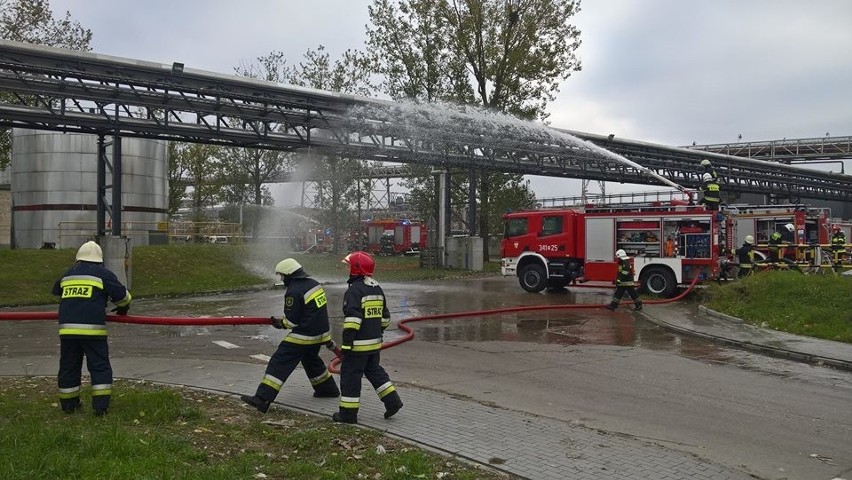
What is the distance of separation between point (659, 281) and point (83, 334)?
613 inches

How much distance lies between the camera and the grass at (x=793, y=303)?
1201cm

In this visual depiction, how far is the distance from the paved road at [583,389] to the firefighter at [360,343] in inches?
10.5

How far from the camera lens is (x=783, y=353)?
10367 millimetres

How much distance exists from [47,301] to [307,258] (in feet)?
51.9

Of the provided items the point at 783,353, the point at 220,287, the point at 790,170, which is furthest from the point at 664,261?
the point at 790,170

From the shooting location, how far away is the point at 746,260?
18703mm

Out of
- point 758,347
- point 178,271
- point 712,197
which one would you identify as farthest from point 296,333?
point 178,271

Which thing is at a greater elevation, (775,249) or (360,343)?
(775,249)

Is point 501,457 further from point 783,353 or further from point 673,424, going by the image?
point 783,353

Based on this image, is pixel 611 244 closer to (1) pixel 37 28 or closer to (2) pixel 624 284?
(2) pixel 624 284

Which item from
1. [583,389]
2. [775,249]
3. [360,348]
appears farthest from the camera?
[775,249]

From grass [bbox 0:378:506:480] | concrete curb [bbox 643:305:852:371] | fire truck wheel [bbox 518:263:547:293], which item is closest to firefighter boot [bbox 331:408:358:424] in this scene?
grass [bbox 0:378:506:480]

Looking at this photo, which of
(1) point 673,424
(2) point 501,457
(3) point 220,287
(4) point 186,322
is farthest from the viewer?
(3) point 220,287

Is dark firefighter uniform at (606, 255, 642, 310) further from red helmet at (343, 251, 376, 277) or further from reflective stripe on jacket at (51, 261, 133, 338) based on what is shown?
reflective stripe on jacket at (51, 261, 133, 338)
